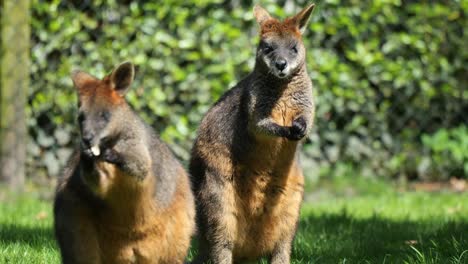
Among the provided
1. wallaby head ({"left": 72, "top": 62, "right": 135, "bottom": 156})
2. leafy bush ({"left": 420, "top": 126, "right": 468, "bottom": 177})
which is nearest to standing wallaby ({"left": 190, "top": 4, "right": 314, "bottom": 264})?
wallaby head ({"left": 72, "top": 62, "right": 135, "bottom": 156})

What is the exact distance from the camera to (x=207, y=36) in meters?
8.61

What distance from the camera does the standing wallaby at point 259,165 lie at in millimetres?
4918

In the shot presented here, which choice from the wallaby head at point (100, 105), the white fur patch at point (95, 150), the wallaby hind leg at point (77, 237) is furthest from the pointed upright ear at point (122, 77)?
the wallaby hind leg at point (77, 237)

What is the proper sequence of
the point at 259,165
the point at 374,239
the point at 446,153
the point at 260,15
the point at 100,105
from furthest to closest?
1. the point at 446,153
2. the point at 374,239
3. the point at 260,15
4. the point at 259,165
5. the point at 100,105

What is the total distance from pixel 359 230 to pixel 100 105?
3.04 metres

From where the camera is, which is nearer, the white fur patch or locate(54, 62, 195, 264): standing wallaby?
the white fur patch

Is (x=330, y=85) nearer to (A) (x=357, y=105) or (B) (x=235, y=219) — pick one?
(A) (x=357, y=105)

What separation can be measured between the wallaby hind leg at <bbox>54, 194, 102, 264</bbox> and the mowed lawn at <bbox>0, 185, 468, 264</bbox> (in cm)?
86

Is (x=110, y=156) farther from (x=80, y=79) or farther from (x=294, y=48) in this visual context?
(x=294, y=48)

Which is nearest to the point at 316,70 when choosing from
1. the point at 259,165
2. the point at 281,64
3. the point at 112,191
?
the point at 281,64

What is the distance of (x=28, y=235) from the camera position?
228 inches

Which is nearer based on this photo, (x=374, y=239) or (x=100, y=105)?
(x=100, y=105)

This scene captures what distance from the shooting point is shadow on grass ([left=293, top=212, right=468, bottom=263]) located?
5180 millimetres

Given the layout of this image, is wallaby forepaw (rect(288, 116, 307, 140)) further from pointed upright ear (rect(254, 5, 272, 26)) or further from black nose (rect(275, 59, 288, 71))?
pointed upright ear (rect(254, 5, 272, 26))
